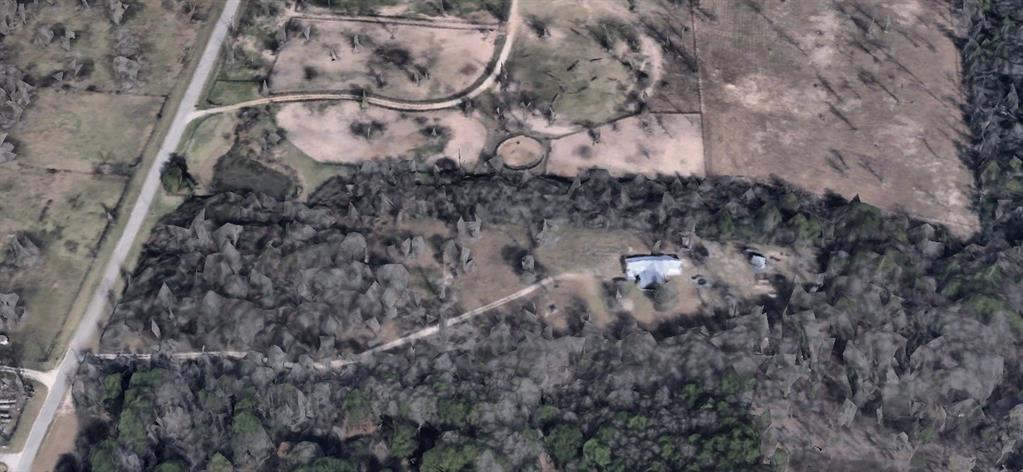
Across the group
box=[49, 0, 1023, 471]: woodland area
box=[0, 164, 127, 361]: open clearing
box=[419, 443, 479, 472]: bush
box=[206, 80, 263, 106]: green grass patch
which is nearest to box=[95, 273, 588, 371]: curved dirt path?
box=[49, 0, 1023, 471]: woodland area

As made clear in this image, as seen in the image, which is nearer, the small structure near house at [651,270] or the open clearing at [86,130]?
the small structure near house at [651,270]

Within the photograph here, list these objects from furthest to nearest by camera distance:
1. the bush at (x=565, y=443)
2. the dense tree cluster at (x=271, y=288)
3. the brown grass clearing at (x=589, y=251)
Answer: the brown grass clearing at (x=589, y=251) → the dense tree cluster at (x=271, y=288) → the bush at (x=565, y=443)

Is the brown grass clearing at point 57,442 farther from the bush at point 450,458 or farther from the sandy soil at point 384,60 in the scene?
the sandy soil at point 384,60

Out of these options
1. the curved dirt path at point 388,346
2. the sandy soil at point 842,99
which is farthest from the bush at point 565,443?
the sandy soil at point 842,99

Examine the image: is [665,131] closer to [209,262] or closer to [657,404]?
[657,404]

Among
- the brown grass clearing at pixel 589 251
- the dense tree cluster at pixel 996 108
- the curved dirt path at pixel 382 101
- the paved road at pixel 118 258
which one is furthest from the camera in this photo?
the curved dirt path at pixel 382 101

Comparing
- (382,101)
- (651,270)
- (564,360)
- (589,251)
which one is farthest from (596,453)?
(382,101)

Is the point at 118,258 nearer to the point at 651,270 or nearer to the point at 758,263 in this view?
the point at 651,270
